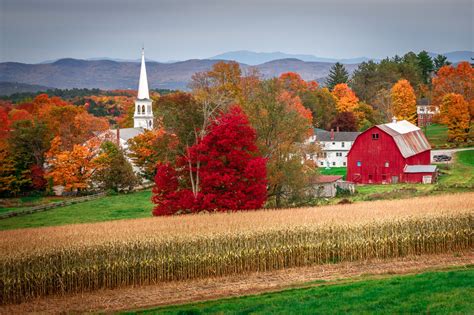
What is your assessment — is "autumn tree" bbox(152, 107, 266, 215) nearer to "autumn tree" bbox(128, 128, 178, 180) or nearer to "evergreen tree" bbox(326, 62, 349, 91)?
"autumn tree" bbox(128, 128, 178, 180)

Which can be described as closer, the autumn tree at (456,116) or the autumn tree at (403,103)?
the autumn tree at (456,116)

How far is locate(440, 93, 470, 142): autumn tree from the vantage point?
90.1 metres

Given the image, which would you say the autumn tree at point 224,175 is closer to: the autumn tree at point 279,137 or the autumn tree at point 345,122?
the autumn tree at point 279,137

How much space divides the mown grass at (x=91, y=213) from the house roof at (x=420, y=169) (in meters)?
27.1

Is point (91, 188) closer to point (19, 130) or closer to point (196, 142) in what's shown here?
point (19, 130)

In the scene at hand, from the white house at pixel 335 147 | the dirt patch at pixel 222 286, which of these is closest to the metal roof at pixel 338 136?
the white house at pixel 335 147

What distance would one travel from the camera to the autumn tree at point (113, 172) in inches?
2943

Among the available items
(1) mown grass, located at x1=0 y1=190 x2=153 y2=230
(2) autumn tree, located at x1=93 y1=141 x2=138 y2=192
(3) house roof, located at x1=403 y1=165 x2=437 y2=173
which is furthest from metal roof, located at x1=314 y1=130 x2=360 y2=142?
(1) mown grass, located at x1=0 y1=190 x2=153 y2=230

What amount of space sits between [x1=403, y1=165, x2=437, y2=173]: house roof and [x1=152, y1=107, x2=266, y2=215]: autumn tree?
106 ft

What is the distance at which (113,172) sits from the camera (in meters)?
75.1

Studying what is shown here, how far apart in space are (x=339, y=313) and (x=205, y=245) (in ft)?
27.5

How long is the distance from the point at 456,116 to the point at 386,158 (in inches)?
918

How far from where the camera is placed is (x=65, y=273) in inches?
968

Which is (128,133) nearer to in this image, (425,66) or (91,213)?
(91,213)
